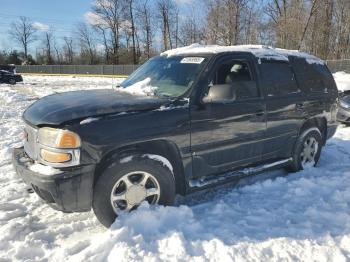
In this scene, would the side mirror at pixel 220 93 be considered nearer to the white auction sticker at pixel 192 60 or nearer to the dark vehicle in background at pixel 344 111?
the white auction sticker at pixel 192 60

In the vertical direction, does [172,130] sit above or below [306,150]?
above

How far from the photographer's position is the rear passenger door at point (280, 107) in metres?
4.77

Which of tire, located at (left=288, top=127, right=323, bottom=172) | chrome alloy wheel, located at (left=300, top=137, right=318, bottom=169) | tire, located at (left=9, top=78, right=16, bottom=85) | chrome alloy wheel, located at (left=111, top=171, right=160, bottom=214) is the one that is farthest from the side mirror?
tire, located at (left=9, top=78, right=16, bottom=85)

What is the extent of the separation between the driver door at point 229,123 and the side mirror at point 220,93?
0.02 metres

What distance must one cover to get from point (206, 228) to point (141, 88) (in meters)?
1.87

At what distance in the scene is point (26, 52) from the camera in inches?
3177

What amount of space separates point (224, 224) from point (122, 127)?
1472 millimetres

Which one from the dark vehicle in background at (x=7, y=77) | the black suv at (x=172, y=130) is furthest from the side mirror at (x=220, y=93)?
the dark vehicle in background at (x=7, y=77)

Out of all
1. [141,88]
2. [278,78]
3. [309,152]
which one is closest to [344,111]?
[309,152]

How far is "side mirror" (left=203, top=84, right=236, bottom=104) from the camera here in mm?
3861

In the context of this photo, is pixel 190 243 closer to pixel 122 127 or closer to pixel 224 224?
pixel 224 224

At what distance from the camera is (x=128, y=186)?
364 cm

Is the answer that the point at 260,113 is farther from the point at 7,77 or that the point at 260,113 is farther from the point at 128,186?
the point at 7,77

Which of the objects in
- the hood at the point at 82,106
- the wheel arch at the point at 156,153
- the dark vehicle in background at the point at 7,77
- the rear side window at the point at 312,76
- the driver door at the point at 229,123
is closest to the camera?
the hood at the point at 82,106
